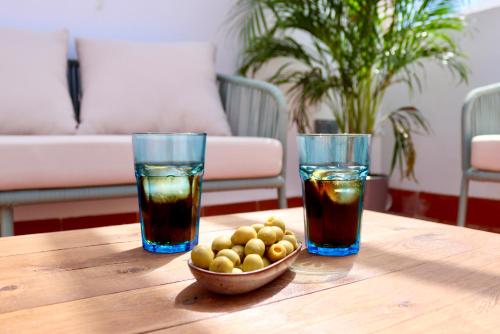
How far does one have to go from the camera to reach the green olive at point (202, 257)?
1.35 feet

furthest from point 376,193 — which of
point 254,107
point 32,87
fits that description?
point 32,87

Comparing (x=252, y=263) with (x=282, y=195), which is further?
(x=282, y=195)

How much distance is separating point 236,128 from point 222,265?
56.1 inches

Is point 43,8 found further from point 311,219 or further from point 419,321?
point 419,321

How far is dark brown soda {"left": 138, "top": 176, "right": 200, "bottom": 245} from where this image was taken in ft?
1.82

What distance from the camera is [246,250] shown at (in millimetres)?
437

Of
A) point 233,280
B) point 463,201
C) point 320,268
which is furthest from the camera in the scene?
point 463,201

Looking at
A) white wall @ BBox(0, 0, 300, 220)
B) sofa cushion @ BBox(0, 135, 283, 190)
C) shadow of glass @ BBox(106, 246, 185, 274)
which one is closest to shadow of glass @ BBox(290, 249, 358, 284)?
shadow of glass @ BBox(106, 246, 185, 274)

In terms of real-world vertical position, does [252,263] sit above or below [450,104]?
below

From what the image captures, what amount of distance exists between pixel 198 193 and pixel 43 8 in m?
1.55

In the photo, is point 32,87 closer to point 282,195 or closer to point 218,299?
point 282,195

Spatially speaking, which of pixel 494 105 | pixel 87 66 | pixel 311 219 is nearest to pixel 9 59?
pixel 87 66

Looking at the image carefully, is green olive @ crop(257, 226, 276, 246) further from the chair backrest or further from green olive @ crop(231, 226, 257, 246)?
the chair backrest

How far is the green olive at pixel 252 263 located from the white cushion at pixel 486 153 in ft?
4.10
